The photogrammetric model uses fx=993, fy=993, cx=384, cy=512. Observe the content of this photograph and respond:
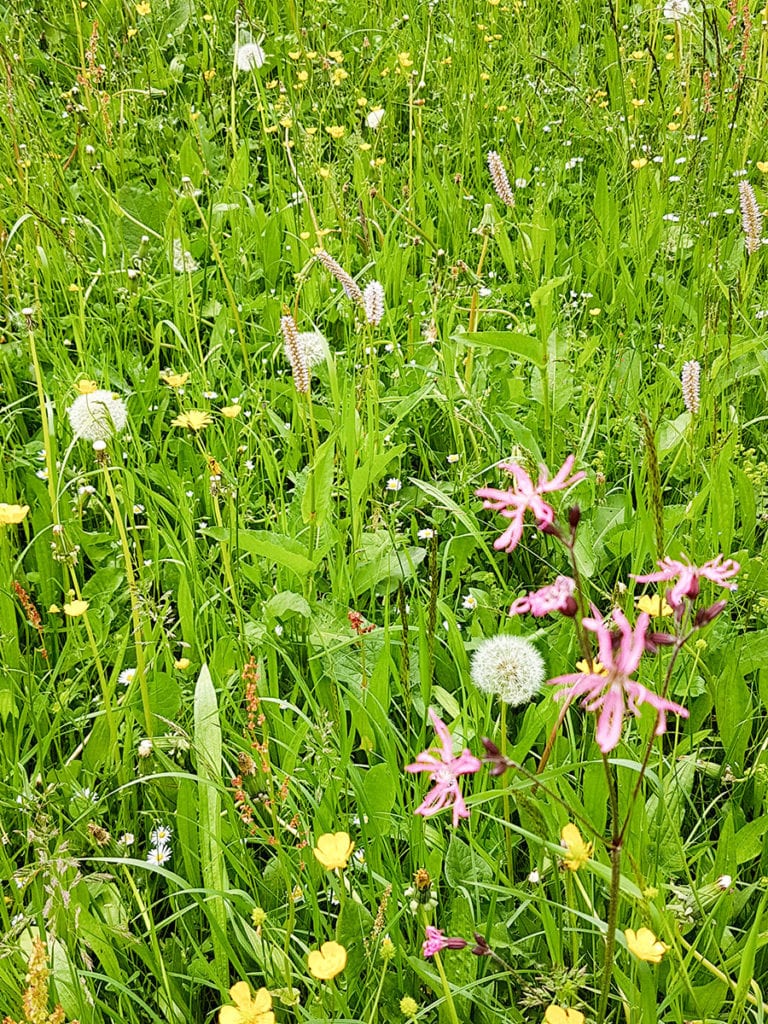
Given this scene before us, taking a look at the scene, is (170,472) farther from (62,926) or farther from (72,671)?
(62,926)

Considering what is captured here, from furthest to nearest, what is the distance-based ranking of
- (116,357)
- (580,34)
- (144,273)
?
(580,34), (144,273), (116,357)

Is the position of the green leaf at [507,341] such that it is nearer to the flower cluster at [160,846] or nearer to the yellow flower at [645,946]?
the flower cluster at [160,846]

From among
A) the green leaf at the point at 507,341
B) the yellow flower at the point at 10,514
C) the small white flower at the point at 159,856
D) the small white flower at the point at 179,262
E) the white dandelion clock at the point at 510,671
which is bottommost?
the small white flower at the point at 159,856

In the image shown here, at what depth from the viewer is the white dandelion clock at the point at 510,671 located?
1298 millimetres

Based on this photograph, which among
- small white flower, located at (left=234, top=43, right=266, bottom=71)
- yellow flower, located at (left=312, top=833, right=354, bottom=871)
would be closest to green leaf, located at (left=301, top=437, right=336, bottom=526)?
yellow flower, located at (left=312, top=833, right=354, bottom=871)

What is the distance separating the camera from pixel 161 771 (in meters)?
1.38

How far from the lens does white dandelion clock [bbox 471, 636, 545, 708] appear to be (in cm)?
130

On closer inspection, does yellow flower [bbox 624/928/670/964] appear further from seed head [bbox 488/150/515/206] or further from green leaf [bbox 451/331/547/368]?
seed head [bbox 488/150/515/206]

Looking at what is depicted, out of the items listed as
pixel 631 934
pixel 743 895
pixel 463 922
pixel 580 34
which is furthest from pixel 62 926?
pixel 580 34

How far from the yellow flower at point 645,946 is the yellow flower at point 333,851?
0.27m

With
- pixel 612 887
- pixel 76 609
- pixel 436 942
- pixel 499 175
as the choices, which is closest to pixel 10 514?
pixel 76 609

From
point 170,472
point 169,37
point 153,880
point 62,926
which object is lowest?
point 153,880

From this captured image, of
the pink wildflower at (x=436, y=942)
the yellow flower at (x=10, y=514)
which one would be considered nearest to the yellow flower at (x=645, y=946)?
the pink wildflower at (x=436, y=942)

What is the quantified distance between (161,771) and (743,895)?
2.54 feet
